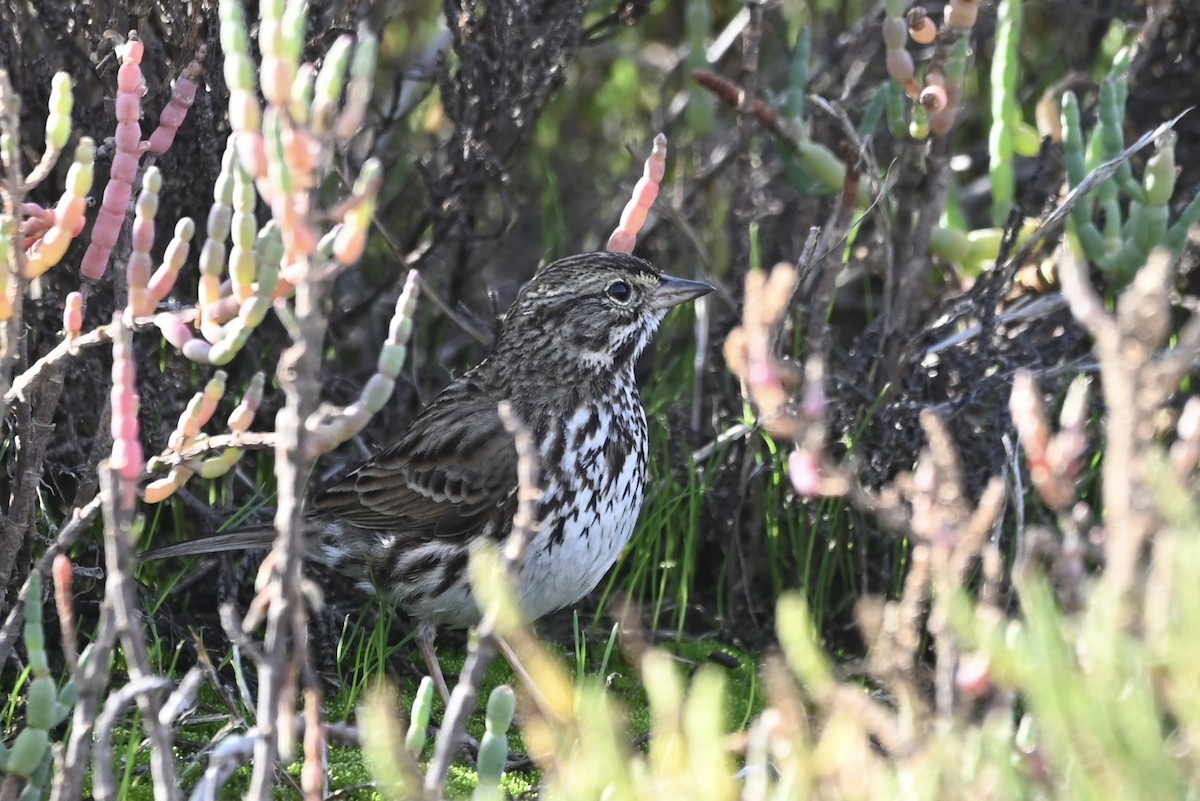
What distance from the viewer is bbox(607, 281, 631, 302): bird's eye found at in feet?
15.0

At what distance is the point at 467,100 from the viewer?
5.07 metres

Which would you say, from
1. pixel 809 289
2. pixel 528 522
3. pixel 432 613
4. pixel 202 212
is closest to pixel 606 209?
pixel 809 289

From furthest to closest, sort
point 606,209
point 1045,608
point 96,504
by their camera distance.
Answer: point 606,209
point 96,504
point 1045,608

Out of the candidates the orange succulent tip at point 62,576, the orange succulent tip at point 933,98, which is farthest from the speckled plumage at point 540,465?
the orange succulent tip at point 62,576

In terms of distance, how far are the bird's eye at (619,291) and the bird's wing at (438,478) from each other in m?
0.48

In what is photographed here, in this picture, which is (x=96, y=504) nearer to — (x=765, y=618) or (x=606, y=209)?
(x=765, y=618)

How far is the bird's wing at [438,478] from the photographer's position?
14.4ft

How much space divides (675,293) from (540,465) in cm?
75

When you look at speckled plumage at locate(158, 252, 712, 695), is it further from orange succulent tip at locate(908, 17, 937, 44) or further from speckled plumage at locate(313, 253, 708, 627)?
orange succulent tip at locate(908, 17, 937, 44)

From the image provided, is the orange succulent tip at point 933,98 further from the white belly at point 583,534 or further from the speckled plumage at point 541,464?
the white belly at point 583,534

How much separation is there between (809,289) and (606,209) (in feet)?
4.73

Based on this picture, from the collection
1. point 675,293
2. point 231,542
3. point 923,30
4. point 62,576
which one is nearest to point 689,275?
point 675,293

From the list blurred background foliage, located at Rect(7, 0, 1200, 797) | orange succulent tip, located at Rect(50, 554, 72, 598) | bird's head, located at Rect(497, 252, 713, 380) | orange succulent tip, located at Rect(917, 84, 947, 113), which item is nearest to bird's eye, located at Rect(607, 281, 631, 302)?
bird's head, located at Rect(497, 252, 713, 380)

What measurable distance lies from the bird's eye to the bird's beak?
0.29 ft
